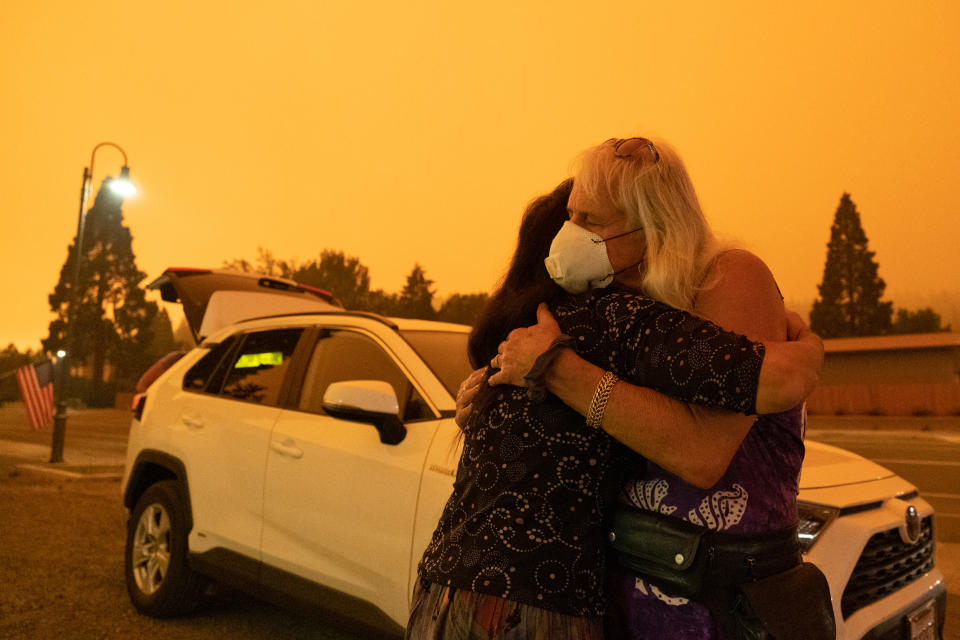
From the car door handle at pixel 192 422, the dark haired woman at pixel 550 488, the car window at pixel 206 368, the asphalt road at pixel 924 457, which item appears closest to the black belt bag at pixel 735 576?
the dark haired woman at pixel 550 488

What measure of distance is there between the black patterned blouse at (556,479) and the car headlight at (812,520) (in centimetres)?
137

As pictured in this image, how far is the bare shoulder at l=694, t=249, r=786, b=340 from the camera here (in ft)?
5.02

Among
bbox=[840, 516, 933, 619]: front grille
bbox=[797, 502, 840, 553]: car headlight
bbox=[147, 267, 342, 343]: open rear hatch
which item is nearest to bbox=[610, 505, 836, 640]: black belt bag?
bbox=[797, 502, 840, 553]: car headlight

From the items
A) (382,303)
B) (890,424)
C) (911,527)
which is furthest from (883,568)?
(382,303)

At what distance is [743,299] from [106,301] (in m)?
68.9

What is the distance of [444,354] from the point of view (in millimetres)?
3809

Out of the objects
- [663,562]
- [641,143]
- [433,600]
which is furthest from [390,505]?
[641,143]

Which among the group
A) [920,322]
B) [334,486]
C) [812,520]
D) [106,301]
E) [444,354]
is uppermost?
[444,354]

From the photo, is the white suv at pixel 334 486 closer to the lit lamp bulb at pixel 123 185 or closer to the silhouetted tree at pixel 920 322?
the lit lamp bulb at pixel 123 185

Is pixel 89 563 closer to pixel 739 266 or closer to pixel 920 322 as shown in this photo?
pixel 739 266

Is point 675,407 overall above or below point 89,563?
above

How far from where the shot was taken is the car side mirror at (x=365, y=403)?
312 cm

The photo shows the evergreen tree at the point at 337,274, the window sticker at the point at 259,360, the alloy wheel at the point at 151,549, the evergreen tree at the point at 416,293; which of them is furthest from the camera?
the evergreen tree at the point at 337,274

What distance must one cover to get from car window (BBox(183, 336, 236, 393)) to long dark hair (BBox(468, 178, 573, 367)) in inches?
133
